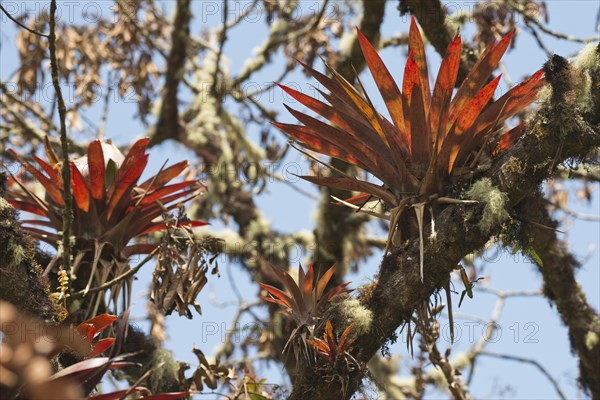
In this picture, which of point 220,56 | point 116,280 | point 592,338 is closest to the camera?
point 116,280

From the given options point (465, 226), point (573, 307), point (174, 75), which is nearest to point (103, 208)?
point (465, 226)

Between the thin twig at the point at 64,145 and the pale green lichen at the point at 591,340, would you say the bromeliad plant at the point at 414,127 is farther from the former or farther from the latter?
the pale green lichen at the point at 591,340

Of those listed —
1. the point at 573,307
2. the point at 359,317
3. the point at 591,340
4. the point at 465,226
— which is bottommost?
the point at 359,317

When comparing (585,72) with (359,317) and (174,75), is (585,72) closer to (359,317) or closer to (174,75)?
(359,317)

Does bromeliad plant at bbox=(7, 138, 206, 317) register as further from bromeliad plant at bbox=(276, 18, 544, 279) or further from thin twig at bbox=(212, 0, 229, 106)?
thin twig at bbox=(212, 0, 229, 106)

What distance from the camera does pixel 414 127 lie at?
112 inches

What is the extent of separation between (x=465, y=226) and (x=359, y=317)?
0.45m

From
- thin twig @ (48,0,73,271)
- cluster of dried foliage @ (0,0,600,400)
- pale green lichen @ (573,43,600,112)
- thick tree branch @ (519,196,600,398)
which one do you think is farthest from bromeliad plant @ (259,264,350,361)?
thick tree branch @ (519,196,600,398)

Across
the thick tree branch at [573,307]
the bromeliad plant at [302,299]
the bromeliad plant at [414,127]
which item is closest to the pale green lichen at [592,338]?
the thick tree branch at [573,307]

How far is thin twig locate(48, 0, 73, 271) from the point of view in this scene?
2.78 metres

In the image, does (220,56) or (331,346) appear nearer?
(331,346)

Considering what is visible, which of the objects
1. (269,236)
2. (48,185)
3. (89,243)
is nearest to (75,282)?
(89,243)

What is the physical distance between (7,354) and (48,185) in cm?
195

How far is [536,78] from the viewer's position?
9.27ft
